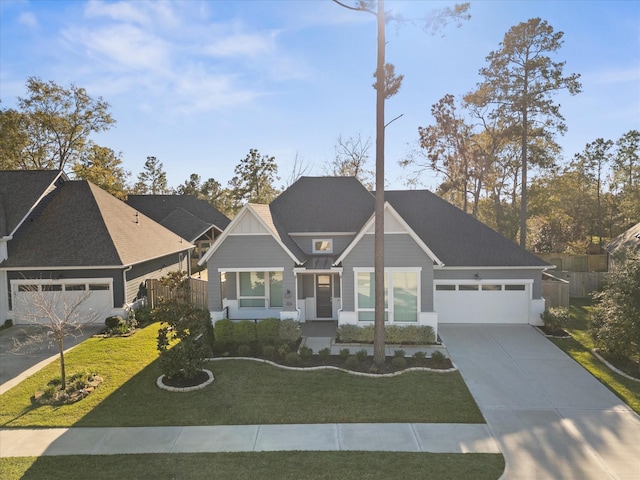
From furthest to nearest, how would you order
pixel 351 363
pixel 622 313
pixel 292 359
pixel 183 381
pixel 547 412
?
pixel 292 359
pixel 351 363
pixel 622 313
pixel 183 381
pixel 547 412

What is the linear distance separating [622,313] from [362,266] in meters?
8.52

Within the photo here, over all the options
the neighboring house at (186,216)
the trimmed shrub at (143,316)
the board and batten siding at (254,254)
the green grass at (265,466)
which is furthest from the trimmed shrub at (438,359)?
the neighboring house at (186,216)

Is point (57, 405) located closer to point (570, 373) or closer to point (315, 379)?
point (315, 379)

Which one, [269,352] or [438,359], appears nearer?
[438,359]

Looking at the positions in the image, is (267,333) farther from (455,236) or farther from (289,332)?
(455,236)

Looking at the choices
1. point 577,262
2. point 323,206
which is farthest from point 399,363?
point 577,262

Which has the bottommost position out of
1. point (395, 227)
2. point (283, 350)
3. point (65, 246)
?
point (283, 350)

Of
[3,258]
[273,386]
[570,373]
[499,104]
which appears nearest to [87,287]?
[3,258]

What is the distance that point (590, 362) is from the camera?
12.8 metres

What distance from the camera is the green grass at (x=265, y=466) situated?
7059 mm

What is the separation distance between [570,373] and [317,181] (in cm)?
1423

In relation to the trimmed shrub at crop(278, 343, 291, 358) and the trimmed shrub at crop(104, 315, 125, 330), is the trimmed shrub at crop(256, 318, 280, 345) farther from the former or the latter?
the trimmed shrub at crop(104, 315, 125, 330)

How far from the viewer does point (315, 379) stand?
1145 centimetres

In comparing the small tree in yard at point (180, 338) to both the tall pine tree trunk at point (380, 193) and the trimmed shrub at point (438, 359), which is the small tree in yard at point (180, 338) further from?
the trimmed shrub at point (438, 359)
